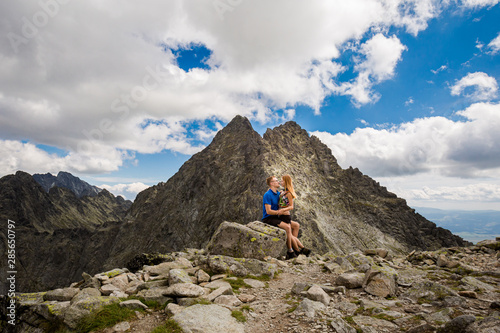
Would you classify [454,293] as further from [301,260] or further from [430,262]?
[430,262]

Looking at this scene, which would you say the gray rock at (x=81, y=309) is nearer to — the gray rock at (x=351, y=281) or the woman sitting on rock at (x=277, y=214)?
the gray rock at (x=351, y=281)

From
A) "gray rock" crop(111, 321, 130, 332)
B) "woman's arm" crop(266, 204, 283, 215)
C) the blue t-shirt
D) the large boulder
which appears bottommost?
"gray rock" crop(111, 321, 130, 332)

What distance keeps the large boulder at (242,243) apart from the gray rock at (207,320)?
6.15m

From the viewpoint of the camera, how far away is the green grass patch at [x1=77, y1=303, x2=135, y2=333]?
285 inches

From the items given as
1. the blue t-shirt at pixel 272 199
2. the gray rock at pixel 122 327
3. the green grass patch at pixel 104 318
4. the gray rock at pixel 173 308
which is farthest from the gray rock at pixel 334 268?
the gray rock at pixel 122 327

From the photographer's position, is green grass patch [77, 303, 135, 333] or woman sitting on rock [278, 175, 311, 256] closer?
green grass patch [77, 303, 135, 333]

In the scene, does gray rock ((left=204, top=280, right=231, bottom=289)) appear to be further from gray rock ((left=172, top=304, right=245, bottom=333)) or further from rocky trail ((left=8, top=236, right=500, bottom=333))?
gray rock ((left=172, top=304, right=245, bottom=333))

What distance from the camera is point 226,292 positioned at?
9234 millimetres

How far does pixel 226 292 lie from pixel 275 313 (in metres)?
2.06

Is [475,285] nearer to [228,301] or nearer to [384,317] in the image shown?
[384,317]

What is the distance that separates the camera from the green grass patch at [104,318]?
7.25 metres

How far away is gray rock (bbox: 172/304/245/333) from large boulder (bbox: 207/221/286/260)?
242 inches

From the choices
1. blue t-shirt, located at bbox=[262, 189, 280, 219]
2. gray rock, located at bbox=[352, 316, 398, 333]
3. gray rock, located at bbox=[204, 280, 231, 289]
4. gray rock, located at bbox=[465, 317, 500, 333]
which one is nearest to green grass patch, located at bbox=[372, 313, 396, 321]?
gray rock, located at bbox=[352, 316, 398, 333]

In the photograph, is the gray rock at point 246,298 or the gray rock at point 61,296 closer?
the gray rock at point 246,298
